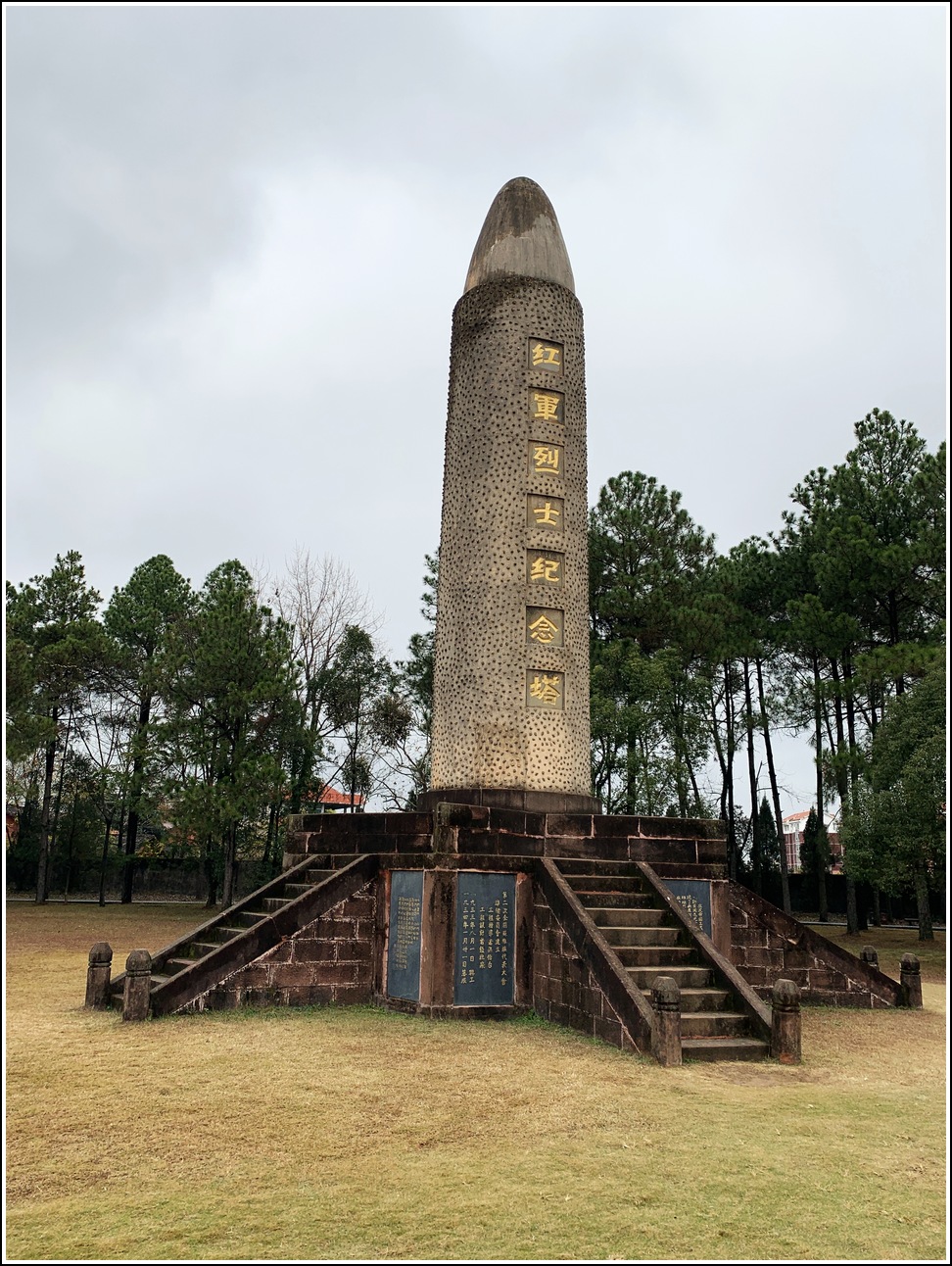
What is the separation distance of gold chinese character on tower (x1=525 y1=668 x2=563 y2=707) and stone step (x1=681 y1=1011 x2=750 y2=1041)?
3.76 m

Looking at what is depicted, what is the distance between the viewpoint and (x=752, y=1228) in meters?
4.07

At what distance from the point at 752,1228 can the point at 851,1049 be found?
4.62 m

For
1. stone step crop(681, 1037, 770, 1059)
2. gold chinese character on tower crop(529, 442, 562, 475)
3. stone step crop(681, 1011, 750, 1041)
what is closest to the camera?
stone step crop(681, 1037, 770, 1059)

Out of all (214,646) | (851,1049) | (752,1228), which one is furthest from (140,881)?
(752,1228)

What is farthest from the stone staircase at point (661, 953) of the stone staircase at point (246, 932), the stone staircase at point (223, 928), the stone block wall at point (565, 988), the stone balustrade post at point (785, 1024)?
the stone staircase at point (223, 928)

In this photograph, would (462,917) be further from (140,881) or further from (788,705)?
(140,881)

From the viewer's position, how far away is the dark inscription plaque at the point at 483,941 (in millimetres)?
9156

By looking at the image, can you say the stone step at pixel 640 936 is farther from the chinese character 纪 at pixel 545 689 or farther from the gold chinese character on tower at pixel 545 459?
the gold chinese character on tower at pixel 545 459

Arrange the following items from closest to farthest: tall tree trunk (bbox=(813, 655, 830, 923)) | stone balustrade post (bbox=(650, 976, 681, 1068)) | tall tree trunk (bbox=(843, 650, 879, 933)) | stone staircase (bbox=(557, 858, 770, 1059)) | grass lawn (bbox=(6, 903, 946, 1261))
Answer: grass lawn (bbox=(6, 903, 946, 1261))
stone balustrade post (bbox=(650, 976, 681, 1068))
stone staircase (bbox=(557, 858, 770, 1059))
tall tree trunk (bbox=(843, 650, 879, 933))
tall tree trunk (bbox=(813, 655, 830, 923))

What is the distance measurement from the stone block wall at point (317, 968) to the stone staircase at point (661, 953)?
213 centimetres

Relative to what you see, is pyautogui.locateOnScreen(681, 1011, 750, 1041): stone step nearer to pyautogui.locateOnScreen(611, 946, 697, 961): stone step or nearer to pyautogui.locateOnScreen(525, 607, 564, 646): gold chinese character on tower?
pyautogui.locateOnScreen(611, 946, 697, 961): stone step

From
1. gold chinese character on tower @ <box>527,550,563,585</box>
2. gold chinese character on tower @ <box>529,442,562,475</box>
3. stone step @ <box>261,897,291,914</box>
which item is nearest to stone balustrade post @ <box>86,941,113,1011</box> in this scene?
stone step @ <box>261,897,291,914</box>

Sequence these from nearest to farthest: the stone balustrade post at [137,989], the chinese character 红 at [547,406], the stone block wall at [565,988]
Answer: the stone block wall at [565,988] → the stone balustrade post at [137,989] → the chinese character 红 at [547,406]

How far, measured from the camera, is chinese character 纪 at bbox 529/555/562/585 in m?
10.9
